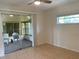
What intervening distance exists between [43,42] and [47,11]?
197 centimetres

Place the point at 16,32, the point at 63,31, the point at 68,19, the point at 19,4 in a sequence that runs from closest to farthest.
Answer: the point at 19,4, the point at 68,19, the point at 63,31, the point at 16,32

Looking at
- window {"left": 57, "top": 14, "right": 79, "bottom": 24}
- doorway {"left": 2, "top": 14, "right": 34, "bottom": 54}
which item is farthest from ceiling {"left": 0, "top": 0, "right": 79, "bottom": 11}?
window {"left": 57, "top": 14, "right": 79, "bottom": 24}

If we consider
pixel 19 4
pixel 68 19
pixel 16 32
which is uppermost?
pixel 19 4

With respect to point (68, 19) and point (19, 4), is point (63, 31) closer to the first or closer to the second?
point (68, 19)

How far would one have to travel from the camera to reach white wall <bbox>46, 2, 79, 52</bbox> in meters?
3.99

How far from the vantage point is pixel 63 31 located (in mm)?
4527

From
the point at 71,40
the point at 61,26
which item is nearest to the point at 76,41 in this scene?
the point at 71,40

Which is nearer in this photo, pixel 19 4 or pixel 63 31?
pixel 19 4

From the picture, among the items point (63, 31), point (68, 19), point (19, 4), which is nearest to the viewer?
point (19, 4)

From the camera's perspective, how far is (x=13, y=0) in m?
3.25

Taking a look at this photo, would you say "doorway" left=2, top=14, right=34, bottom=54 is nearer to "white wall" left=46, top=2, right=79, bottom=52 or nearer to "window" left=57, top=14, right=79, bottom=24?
"white wall" left=46, top=2, right=79, bottom=52

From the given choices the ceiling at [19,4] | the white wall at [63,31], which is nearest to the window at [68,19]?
the white wall at [63,31]

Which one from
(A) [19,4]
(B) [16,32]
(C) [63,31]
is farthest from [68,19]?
(B) [16,32]

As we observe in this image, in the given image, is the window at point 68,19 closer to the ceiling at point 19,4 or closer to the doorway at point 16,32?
the ceiling at point 19,4
